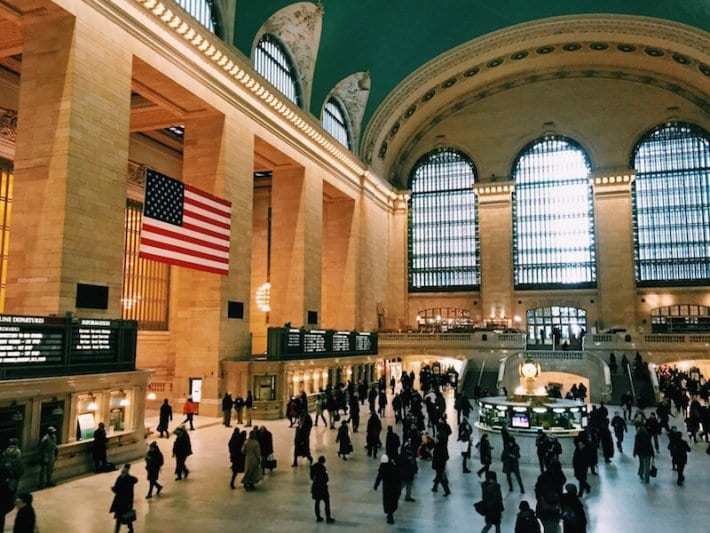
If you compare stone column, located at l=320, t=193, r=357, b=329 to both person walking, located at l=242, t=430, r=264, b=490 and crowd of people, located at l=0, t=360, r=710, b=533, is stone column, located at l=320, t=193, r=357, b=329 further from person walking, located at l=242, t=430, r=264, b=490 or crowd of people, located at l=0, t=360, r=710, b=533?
person walking, located at l=242, t=430, r=264, b=490

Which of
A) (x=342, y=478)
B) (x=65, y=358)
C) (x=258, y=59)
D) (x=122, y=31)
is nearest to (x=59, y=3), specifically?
(x=122, y=31)

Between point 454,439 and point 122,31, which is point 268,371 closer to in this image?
point 454,439

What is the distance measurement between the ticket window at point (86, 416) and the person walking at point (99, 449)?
408 mm

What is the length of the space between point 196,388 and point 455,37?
2348 cm

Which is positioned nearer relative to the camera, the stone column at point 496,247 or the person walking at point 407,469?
the person walking at point 407,469

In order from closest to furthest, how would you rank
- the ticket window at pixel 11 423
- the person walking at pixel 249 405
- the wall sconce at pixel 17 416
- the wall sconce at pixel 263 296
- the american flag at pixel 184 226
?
the ticket window at pixel 11 423
the wall sconce at pixel 17 416
the american flag at pixel 184 226
the person walking at pixel 249 405
the wall sconce at pixel 263 296

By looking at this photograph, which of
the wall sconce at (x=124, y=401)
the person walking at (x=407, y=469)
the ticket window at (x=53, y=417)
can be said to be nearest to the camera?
the person walking at (x=407, y=469)

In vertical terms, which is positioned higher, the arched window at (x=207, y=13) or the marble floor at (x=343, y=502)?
the arched window at (x=207, y=13)

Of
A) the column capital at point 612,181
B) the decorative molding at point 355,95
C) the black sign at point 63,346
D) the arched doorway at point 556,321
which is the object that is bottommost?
the black sign at point 63,346

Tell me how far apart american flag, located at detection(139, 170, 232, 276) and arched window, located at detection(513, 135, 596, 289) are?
74.4 ft

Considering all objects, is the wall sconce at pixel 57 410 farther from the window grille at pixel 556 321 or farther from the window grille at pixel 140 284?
the window grille at pixel 556 321

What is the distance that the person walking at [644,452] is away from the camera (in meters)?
10.9

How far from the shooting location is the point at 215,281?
1980 cm

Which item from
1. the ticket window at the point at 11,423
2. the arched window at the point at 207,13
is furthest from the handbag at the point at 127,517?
the arched window at the point at 207,13
